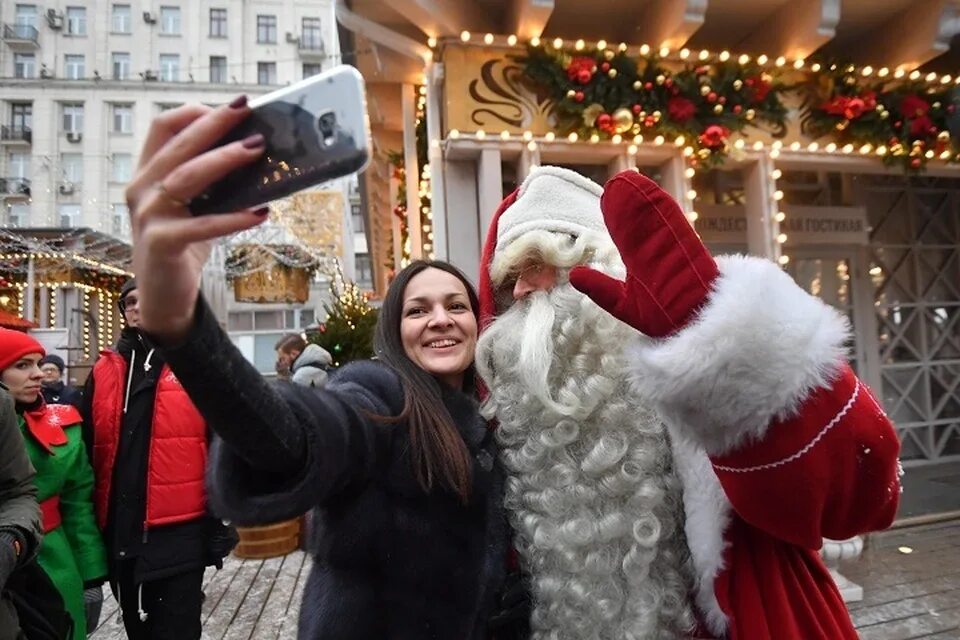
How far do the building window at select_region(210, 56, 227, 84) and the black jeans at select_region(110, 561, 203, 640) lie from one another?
37.9m

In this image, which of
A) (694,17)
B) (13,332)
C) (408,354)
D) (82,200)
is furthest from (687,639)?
(82,200)

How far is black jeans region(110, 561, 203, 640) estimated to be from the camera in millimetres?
2434

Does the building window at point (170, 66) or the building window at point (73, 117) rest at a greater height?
the building window at point (170, 66)

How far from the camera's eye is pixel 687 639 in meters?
1.33

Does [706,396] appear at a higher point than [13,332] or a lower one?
lower

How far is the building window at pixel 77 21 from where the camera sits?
3428 cm

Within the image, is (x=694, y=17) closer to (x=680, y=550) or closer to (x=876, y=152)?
(x=876, y=152)

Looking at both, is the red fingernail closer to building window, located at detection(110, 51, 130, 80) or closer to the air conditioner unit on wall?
building window, located at detection(110, 51, 130, 80)

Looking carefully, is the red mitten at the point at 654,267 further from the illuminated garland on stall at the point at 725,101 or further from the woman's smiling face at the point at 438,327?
the illuminated garland on stall at the point at 725,101

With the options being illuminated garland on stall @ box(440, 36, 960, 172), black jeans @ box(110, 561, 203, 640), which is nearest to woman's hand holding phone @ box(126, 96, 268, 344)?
black jeans @ box(110, 561, 203, 640)

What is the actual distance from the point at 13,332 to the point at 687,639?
289 centimetres

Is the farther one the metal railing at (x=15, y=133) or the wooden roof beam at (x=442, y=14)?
the metal railing at (x=15, y=133)

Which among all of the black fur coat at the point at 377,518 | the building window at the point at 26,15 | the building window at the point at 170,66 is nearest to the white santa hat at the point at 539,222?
the black fur coat at the point at 377,518

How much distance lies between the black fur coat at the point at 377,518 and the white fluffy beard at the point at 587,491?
102mm
